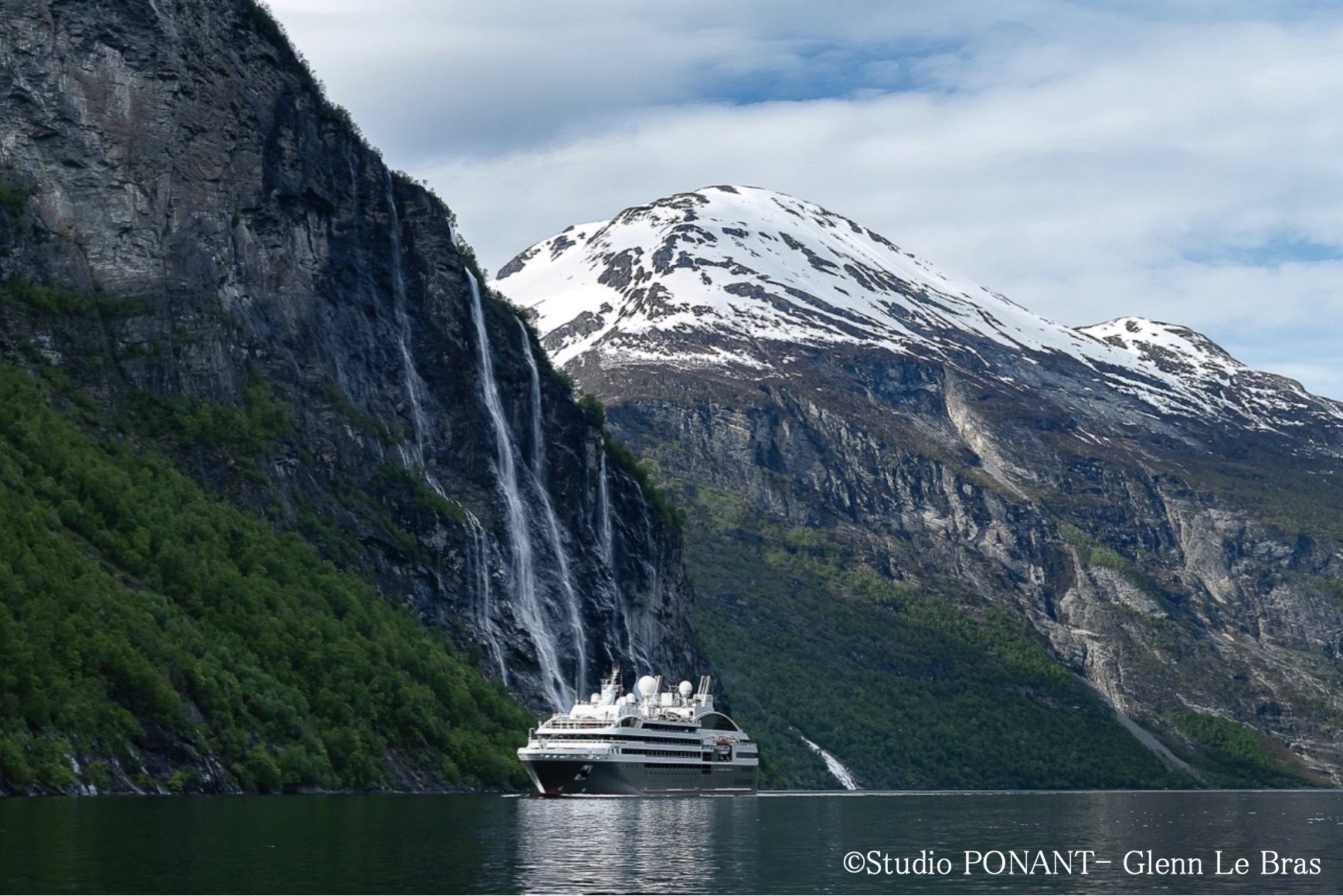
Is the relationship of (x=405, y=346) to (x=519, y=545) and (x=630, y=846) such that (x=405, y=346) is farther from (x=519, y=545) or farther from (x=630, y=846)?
(x=630, y=846)

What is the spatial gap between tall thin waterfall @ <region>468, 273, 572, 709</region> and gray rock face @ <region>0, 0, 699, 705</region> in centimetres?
33

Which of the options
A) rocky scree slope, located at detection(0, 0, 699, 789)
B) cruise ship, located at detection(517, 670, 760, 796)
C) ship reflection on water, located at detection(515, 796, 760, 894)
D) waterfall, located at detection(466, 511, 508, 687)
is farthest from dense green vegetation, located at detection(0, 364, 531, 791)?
ship reflection on water, located at detection(515, 796, 760, 894)

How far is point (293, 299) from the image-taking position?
571 feet

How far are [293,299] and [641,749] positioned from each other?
5436 centimetres

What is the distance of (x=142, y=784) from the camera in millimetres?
110375

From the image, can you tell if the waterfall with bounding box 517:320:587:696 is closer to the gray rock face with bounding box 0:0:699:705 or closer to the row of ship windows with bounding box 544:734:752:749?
the gray rock face with bounding box 0:0:699:705

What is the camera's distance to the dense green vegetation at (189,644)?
364 feet

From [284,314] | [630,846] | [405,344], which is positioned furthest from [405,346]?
[630,846]

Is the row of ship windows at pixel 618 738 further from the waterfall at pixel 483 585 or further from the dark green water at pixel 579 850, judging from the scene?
the waterfall at pixel 483 585

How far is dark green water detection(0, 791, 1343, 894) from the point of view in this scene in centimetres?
6844

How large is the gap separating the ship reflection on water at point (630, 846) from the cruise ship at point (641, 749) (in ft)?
22.2

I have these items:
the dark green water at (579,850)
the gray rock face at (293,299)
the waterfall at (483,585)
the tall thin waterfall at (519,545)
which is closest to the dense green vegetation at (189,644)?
the gray rock face at (293,299)

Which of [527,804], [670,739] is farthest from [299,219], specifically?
[527,804]

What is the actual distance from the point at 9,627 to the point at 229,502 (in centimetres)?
4787
